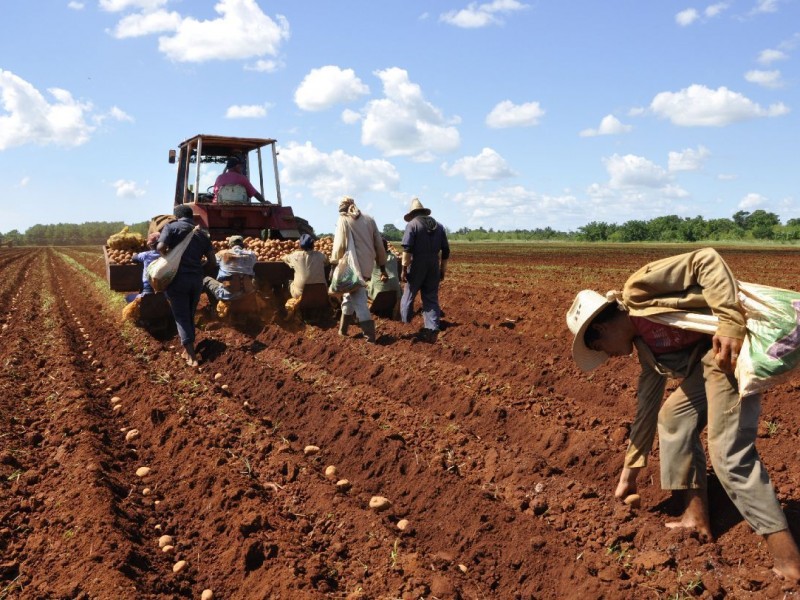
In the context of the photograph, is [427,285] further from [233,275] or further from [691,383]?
[691,383]

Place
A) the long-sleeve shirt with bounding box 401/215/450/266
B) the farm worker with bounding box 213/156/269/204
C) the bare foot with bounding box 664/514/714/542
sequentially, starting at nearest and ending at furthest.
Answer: the bare foot with bounding box 664/514/714/542 → the long-sleeve shirt with bounding box 401/215/450/266 → the farm worker with bounding box 213/156/269/204

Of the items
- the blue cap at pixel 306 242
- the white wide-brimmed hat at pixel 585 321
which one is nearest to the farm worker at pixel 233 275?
the blue cap at pixel 306 242

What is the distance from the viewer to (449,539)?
364 centimetres

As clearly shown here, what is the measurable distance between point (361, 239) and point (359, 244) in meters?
0.06

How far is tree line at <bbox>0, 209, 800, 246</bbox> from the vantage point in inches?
2024

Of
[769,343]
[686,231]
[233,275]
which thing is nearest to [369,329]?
[233,275]

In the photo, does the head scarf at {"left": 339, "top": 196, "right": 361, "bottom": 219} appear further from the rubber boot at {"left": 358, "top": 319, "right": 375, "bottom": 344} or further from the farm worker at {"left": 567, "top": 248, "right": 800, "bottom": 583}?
the farm worker at {"left": 567, "top": 248, "right": 800, "bottom": 583}

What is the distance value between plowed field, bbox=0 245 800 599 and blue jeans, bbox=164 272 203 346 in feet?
1.35

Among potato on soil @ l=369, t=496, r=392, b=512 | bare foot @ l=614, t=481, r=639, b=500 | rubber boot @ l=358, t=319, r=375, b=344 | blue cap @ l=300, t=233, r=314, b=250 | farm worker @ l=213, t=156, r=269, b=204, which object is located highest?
farm worker @ l=213, t=156, r=269, b=204

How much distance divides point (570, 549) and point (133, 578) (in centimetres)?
208

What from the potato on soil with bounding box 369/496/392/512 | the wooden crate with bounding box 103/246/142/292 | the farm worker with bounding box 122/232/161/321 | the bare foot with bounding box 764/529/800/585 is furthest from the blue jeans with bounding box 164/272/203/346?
the bare foot with bounding box 764/529/800/585

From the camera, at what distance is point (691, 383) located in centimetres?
335

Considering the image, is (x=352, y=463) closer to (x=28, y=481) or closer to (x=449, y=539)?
(x=449, y=539)

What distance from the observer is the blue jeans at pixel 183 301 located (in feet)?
24.0
